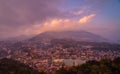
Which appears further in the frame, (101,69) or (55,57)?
(55,57)

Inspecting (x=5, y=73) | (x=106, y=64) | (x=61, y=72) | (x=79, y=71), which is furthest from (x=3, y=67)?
(x=106, y=64)

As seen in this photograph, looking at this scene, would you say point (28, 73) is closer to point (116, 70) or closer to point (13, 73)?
point (13, 73)

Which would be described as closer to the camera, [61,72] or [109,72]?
[109,72]

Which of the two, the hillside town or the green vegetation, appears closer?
the green vegetation

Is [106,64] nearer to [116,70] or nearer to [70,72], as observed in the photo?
[116,70]

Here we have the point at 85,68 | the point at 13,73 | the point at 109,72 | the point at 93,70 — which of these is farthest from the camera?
the point at 13,73

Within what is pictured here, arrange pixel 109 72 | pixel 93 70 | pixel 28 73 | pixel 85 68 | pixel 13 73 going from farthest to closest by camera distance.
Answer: pixel 28 73 → pixel 13 73 → pixel 85 68 → pixel 93 70 → pixel 109 72

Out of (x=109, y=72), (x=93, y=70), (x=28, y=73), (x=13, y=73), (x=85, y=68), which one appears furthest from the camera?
(x=28, y=73)

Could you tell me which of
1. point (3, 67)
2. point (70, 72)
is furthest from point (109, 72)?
point (3, 67)

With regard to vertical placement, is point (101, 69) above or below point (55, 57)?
above

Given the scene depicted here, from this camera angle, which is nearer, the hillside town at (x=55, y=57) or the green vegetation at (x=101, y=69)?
the green vegetation at (x=101, y=69)
